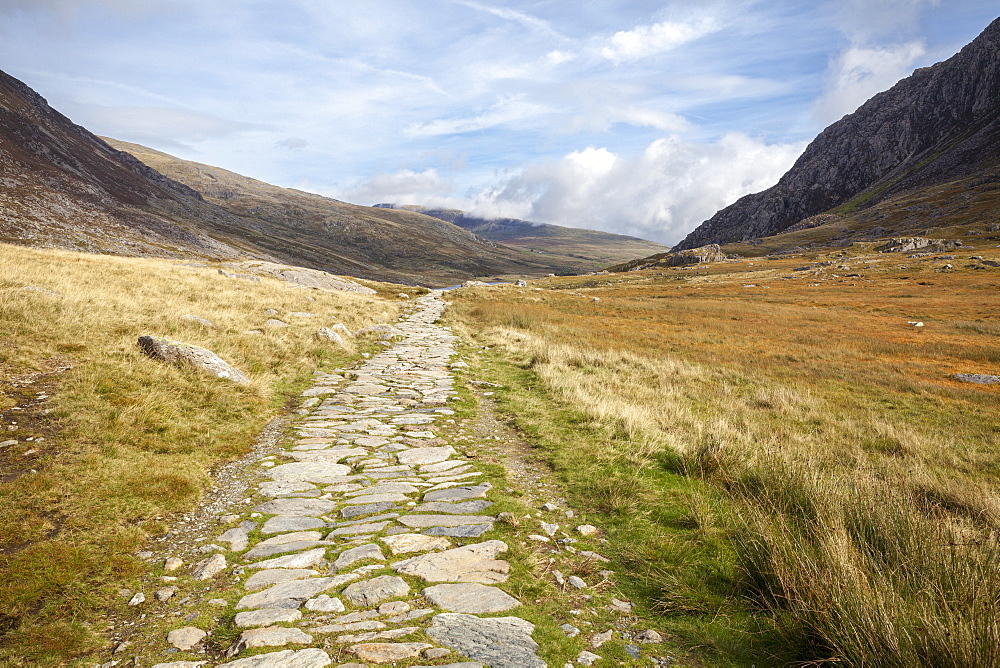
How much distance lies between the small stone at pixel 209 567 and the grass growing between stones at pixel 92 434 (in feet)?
1.55

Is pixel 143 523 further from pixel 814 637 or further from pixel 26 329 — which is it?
pixel 26 329

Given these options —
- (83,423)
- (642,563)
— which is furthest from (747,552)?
(83,423)

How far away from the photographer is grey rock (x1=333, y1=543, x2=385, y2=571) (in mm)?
4293

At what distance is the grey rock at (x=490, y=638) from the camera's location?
3.15 meters

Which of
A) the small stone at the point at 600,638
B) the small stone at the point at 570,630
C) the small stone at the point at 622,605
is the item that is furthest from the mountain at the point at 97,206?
the small stone at the point at 600,638

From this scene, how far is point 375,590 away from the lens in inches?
152

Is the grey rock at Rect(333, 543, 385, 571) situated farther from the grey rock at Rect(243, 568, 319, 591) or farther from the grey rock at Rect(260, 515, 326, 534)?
the grey rock at Rect(260, 515, 326, 534)

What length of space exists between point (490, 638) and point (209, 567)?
2.78 m

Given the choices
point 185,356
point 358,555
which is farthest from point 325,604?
point 185,356

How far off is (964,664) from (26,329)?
1337 cm

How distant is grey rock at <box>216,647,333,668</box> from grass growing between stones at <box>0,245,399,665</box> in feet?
4.05

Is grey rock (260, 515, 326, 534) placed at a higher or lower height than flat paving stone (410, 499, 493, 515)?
lower

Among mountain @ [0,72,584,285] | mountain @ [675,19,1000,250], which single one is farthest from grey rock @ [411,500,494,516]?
mountain @ [675,19,1000,250]

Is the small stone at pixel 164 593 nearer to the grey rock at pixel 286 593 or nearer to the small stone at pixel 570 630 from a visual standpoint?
the grey rock at pixel 286 593
